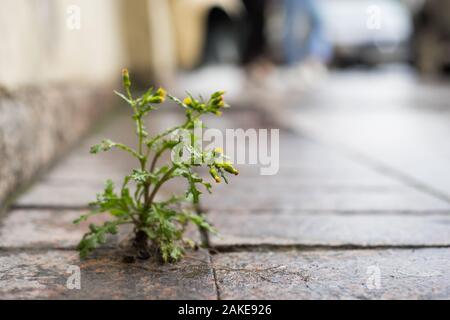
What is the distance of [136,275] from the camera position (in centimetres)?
121

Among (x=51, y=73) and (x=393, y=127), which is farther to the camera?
(x=393, y=127)

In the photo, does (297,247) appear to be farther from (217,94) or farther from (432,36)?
(432,36)

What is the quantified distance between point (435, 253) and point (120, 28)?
4.35m

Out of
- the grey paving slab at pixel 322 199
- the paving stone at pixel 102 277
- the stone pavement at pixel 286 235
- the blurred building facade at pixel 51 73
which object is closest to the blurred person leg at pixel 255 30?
the blurred building facade at pixel 51 73

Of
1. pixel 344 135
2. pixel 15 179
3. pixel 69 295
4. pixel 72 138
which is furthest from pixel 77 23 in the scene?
pixel 69 295

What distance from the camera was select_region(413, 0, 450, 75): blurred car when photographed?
33.7ft

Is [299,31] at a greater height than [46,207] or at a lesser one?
greater

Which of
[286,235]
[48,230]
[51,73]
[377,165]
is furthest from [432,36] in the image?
[48,230]

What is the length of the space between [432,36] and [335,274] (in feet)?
33.1

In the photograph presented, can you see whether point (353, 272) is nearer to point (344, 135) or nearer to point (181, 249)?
point (181, 249)

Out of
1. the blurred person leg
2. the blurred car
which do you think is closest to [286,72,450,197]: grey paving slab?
the blurred person leg

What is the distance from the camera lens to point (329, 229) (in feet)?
5.34

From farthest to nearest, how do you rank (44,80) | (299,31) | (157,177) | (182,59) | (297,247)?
(182,59)
(299,31)
(44,80)
(297,247)
(157,177)

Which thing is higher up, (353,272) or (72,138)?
(72,138)
